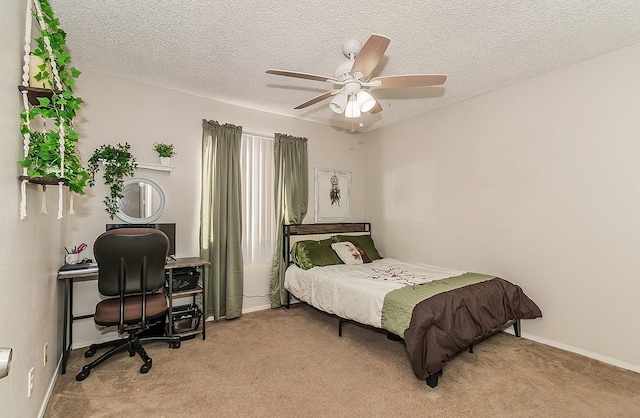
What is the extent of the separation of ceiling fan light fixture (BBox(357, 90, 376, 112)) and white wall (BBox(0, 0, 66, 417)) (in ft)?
6.47

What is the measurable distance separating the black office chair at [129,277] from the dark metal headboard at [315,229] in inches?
73.4

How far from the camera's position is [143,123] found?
3355mm

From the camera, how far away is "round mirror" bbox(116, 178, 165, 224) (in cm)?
322

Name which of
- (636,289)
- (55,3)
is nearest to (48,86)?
(55,3)

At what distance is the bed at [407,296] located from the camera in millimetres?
2312

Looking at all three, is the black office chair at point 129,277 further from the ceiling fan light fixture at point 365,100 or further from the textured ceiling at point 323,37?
the ceiling fan light fixture at point 365,100

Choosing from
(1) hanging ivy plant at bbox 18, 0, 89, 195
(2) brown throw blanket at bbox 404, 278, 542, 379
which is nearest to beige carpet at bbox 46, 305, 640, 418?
(2) brown throw blanket at bbox 404, 278, 542, 379

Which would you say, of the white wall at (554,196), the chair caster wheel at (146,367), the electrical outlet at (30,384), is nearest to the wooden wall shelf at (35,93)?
the electrical outlet at (30,384)

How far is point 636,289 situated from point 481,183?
165 cm

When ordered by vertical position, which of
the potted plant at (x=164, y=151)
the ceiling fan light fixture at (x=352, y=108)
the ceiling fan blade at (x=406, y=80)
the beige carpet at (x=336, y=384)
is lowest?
the beige carpet at (x=336, y=384)

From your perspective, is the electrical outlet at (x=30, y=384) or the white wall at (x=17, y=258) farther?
the electrical outlet at (x=30, y=384)

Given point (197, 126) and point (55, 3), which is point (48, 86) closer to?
point (55, 3)

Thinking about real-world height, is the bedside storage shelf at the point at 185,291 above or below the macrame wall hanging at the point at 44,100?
below

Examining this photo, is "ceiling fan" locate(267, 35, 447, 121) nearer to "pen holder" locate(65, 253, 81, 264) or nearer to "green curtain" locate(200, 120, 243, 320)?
"green curtain" locate(200, 120, 243, 320)
